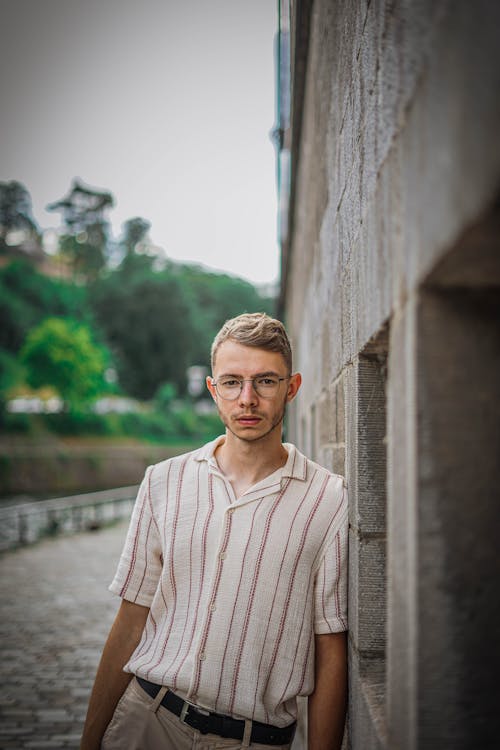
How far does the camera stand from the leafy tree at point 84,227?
6281cm

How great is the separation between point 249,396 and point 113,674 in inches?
39.3

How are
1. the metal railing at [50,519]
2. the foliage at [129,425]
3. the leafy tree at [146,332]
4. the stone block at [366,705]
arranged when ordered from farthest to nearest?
the leafy tree at [146,332] < the foliage at [129,425] < the metal railing at [50,519] < the stone block at [366,705]

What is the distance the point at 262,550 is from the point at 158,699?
0.58 m

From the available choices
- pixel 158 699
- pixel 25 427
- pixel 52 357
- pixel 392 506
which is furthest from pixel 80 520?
pixel 52 357

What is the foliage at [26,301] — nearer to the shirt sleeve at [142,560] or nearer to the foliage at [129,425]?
the foliage at [129,425]

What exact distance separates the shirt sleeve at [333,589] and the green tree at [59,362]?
133 feet

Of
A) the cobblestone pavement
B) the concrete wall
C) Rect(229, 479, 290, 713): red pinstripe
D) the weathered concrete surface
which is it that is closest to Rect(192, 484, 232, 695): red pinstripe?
Rect(229, 479, 290, 713): red pinstripe

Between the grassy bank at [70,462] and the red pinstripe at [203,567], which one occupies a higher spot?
the red pinstripe at [203,567]

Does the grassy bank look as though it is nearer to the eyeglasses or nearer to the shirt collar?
the shirt collar

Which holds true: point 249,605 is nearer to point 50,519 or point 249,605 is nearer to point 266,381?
point 266,381

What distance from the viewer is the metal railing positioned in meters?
14.2

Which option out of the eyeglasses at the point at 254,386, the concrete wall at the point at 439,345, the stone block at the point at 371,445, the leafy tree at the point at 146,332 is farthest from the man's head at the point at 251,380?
the leafy tree at the point at 146,332

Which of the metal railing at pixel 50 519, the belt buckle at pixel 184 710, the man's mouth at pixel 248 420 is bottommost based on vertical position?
the metal railing at pixel 50 519

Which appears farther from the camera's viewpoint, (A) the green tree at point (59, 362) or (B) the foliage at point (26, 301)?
(B) the foliage at point (26, 301)
